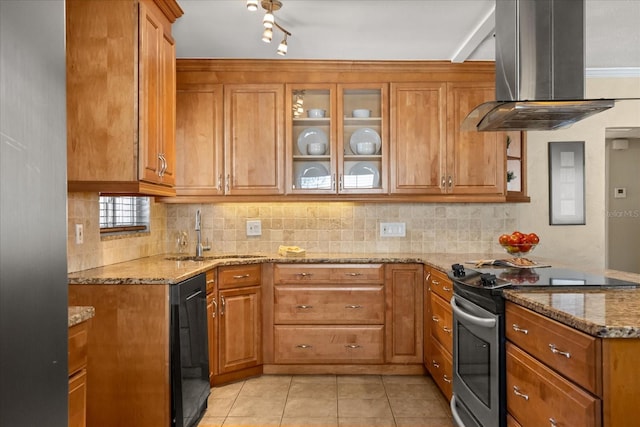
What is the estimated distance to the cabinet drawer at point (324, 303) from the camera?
3551 mm

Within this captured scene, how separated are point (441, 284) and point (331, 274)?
858 millimetres

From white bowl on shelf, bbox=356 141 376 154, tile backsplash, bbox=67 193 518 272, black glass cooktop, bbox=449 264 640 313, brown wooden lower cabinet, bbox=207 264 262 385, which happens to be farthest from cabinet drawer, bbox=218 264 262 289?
black glass cooktop, bbox=449 264 640 313

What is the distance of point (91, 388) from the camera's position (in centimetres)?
230

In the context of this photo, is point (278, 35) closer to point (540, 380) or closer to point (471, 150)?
point (471, 150)

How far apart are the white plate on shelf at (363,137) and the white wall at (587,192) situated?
53.6 inches

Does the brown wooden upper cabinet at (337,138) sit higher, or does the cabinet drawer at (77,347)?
the brown wooden upper cabinet at (337,138)

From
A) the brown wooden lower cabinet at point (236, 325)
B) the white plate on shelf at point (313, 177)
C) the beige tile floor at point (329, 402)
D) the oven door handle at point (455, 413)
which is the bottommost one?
the beige tile floor at point (329, 402)

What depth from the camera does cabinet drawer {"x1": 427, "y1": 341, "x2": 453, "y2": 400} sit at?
2871 millimetres

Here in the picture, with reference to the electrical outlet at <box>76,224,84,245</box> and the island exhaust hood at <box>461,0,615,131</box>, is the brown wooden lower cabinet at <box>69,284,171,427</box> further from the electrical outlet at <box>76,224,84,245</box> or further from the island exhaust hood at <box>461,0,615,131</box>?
the island exhaust hood at <box>461,0,615,131</box>

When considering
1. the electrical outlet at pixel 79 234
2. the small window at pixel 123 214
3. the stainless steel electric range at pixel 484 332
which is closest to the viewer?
the stainless steel electric range at pixel 484 332

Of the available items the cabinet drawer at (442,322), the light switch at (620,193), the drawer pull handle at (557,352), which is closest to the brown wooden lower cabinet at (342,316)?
the cabinet drawer at (442,322)

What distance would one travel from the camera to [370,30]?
3.16 meters

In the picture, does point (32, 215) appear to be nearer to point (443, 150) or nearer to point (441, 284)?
point (441, 284)

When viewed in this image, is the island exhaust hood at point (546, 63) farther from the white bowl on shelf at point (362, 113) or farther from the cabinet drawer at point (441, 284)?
the white bowl on shelf at point (362, 113)
